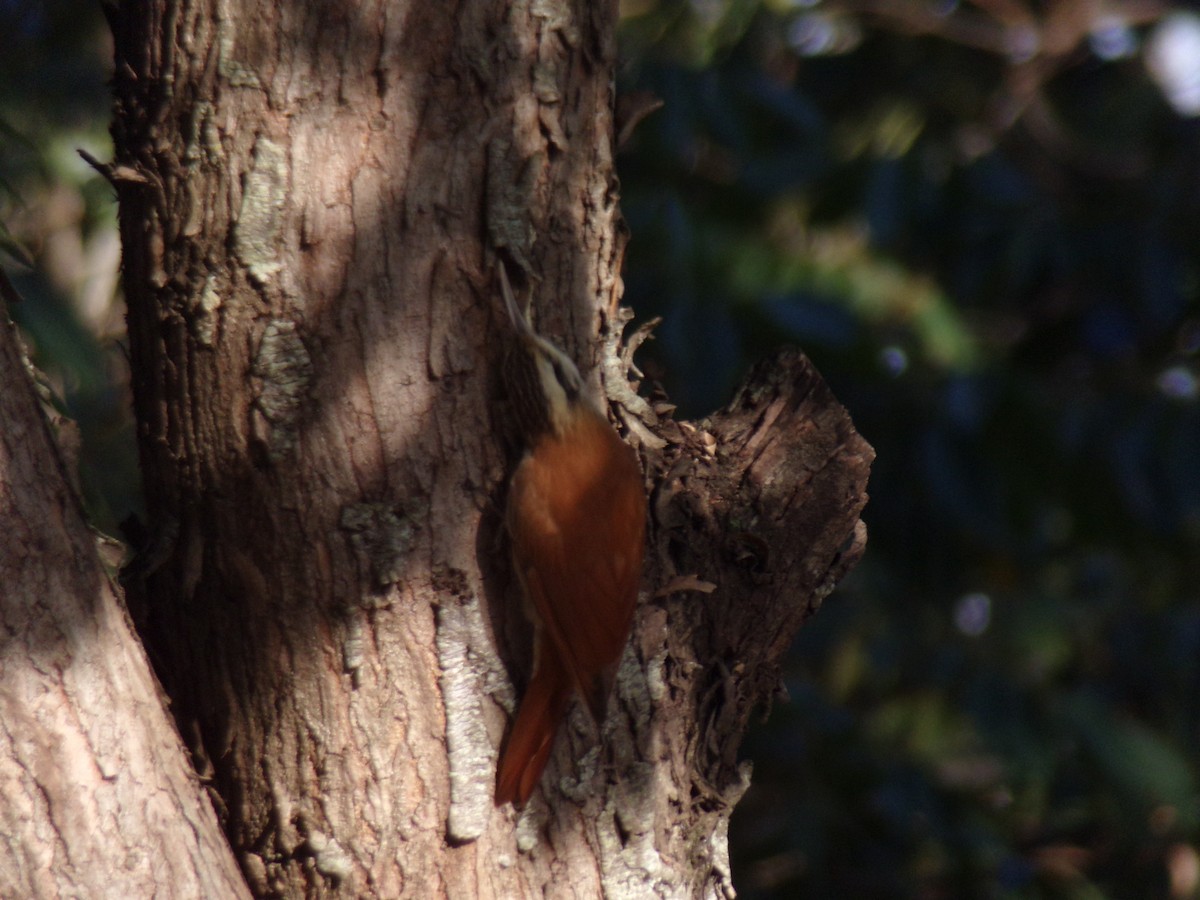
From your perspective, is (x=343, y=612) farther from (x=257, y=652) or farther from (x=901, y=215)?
(x=901, y=215)

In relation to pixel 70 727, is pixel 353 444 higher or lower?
higher

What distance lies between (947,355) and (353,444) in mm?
3397

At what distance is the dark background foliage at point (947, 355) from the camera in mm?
4164

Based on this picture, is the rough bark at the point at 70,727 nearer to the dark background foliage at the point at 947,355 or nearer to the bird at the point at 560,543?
the bird at the point at 560,543

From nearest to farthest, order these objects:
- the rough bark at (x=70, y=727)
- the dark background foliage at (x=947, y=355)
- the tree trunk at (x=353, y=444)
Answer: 1. the rough bark at (x=70, y=727)
2. the tree trunk at (x=353, y=444)
3. the dark background foliage at (x=947, y=355)

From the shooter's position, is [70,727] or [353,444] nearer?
[70,727]

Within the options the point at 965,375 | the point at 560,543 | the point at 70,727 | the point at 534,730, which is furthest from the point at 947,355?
the point at 70,727

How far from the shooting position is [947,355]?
4.57m

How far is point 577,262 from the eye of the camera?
1779mm

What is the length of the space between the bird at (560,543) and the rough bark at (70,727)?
413 mm

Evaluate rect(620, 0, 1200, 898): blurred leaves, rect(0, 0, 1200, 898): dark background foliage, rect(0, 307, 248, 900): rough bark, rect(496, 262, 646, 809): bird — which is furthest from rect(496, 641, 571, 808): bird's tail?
rect(620, 0, 1200, 898): blurred leaves

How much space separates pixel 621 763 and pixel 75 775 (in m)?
0.70

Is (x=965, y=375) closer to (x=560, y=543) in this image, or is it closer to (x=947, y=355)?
(x=947, y=355)

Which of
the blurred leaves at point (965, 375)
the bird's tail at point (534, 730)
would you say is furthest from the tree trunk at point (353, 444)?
the blurred leaves at point (965, 375)
